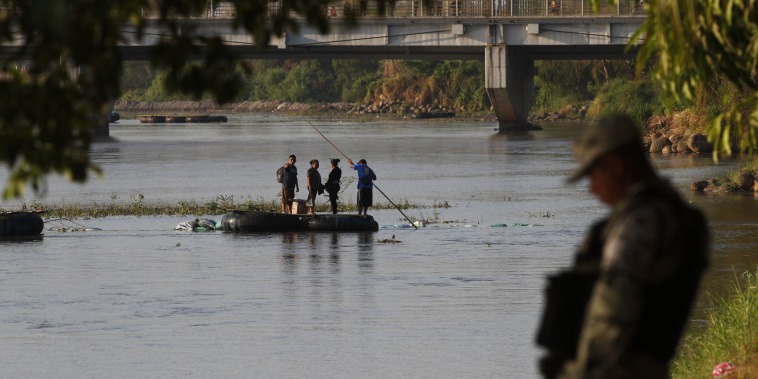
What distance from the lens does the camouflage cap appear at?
5.83 metres

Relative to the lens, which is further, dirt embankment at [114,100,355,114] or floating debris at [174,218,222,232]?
dirt embankment at [114,100,355,114]

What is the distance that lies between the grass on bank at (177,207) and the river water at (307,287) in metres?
0.89

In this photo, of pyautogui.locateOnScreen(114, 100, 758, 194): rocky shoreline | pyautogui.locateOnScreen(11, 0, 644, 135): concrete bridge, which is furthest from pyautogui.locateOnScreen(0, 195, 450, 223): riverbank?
pyautogui.locateOnScreen(11, 0, 644, 135): concrete bridge

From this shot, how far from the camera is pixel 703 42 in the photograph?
9211 mm

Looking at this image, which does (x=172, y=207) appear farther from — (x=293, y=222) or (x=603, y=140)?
(x=603, y=140)

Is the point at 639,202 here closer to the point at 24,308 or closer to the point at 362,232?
the point at 24,308

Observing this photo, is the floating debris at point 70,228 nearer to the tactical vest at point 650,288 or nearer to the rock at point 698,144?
the tactical vest at point 650,288

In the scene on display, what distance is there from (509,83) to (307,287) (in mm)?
56925

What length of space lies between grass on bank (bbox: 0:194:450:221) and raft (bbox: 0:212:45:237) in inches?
124

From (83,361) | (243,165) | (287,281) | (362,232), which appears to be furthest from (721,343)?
(243,165)

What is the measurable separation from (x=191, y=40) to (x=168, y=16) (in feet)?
0.49

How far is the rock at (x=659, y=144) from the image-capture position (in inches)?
2450

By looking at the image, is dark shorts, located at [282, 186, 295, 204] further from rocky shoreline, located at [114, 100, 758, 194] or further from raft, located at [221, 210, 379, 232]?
rocky shoreline, located at [114, 100, 758, 194]

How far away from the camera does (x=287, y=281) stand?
23.5 m
